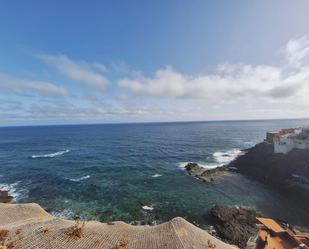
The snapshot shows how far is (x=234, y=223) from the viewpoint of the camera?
2988 cm

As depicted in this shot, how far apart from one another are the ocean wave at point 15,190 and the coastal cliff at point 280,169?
49.2 meters

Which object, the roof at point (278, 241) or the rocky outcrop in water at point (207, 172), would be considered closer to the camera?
the roof at point (278, 241)

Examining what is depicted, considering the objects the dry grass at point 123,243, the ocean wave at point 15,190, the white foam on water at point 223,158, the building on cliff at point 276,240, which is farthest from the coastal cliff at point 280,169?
the ocean wave at point 15,190

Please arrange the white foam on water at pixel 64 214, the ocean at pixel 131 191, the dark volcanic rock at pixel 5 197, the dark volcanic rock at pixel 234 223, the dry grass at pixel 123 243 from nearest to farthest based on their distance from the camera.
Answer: the dry grass at pixel 123 243 → the dark volcanic rock at pixel 234 223 → the white foam on water at pixel 64 214 → the ocean at pixel 131 191 → the dark volcanic rock at pixel 5 197

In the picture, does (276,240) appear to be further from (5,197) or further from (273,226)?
(5,197)

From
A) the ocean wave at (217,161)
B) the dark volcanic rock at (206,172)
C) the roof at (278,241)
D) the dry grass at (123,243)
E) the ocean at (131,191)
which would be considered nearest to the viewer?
the dry grass at (123,243)

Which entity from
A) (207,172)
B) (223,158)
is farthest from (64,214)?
(223,158)

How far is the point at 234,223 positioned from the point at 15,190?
4059cm

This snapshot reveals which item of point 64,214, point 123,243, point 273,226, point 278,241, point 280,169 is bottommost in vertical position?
point 64,214

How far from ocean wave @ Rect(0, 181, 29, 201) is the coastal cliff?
49247 mm

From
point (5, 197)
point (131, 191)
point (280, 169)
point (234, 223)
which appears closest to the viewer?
point (234, 223)

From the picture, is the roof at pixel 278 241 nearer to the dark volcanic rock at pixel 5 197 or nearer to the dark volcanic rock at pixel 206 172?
the dark volcanic rock at pixel 206 172

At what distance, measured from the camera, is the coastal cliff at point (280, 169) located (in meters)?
43.7

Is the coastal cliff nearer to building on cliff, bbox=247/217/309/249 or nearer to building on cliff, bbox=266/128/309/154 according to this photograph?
building on cliff, bbox=266/128/309/154
